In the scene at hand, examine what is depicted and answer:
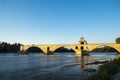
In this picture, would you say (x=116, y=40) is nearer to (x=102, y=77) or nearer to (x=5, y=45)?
(x=5, y=45)

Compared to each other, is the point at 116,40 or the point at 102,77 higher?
the point at 116,40

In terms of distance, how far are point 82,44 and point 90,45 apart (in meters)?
6.82

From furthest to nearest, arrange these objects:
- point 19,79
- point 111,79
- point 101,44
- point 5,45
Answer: point 5,45
point 101,44
point 19,79
point 111,79

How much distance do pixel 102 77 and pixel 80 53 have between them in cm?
11046

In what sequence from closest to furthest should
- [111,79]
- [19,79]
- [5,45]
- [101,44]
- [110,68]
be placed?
1. [111,79]
2. [110,68]
3. [19,79]
4. [101,44]
5. [5,45]

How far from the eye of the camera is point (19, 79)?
27453 mm

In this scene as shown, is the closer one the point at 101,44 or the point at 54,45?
the point at 101,44

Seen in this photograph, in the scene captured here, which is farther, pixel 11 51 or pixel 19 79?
pixel 11 51

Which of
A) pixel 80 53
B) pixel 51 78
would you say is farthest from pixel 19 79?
pixel 80 53

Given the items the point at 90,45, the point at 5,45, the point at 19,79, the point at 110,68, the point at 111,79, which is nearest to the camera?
the point at 111,79

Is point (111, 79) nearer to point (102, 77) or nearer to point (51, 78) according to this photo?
point (102, 77)

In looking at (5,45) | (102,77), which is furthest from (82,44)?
(102,77)

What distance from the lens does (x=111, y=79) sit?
703 inches

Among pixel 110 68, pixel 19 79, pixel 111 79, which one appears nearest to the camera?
pixel 111 79
